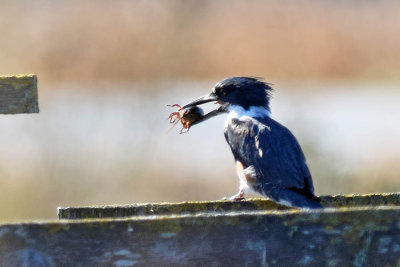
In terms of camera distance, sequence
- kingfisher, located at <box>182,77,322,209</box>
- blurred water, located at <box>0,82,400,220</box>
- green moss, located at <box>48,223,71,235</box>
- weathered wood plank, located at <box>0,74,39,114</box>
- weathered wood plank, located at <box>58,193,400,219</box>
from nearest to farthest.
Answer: green moss, located at <box>48,223,71,235</box> → weathered wood plank, located at <box>0,74,39,114</box> → weathered wood plank, located at <box>58,193,400,219</box> → kingfisher, located at <box>182,77,322,209</box> → blurred water, located at <box>0,82,400,220</box>

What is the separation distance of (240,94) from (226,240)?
386 centimetres

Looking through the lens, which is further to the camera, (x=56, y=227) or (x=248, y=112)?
(x=248, y=112)

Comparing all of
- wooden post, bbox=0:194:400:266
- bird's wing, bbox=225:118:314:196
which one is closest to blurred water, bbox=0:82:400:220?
bird's wing, bbox=225:118:314:196

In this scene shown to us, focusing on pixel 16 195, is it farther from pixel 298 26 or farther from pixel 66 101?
pixel 298 26

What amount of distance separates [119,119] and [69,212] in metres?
8.19

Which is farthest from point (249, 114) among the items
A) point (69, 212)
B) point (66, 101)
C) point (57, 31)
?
point (57, 31)

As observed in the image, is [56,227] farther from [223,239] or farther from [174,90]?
[174,90]

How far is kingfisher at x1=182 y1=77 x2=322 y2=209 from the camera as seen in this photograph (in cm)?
576

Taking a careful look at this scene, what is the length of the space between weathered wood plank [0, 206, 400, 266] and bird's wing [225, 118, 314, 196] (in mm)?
2610

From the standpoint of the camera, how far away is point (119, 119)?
12.2 m

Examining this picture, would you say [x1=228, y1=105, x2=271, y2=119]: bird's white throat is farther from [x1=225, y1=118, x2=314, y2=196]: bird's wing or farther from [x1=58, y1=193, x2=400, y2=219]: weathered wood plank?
[x1=58, y1=193, x2=400, y2=219]: weathered wood plank

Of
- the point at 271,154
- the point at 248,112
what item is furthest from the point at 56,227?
the point at 248,112

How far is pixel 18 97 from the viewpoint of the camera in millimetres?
3451

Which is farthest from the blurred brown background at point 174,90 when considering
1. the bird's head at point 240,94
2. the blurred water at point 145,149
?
the bird's head at point 240,94
